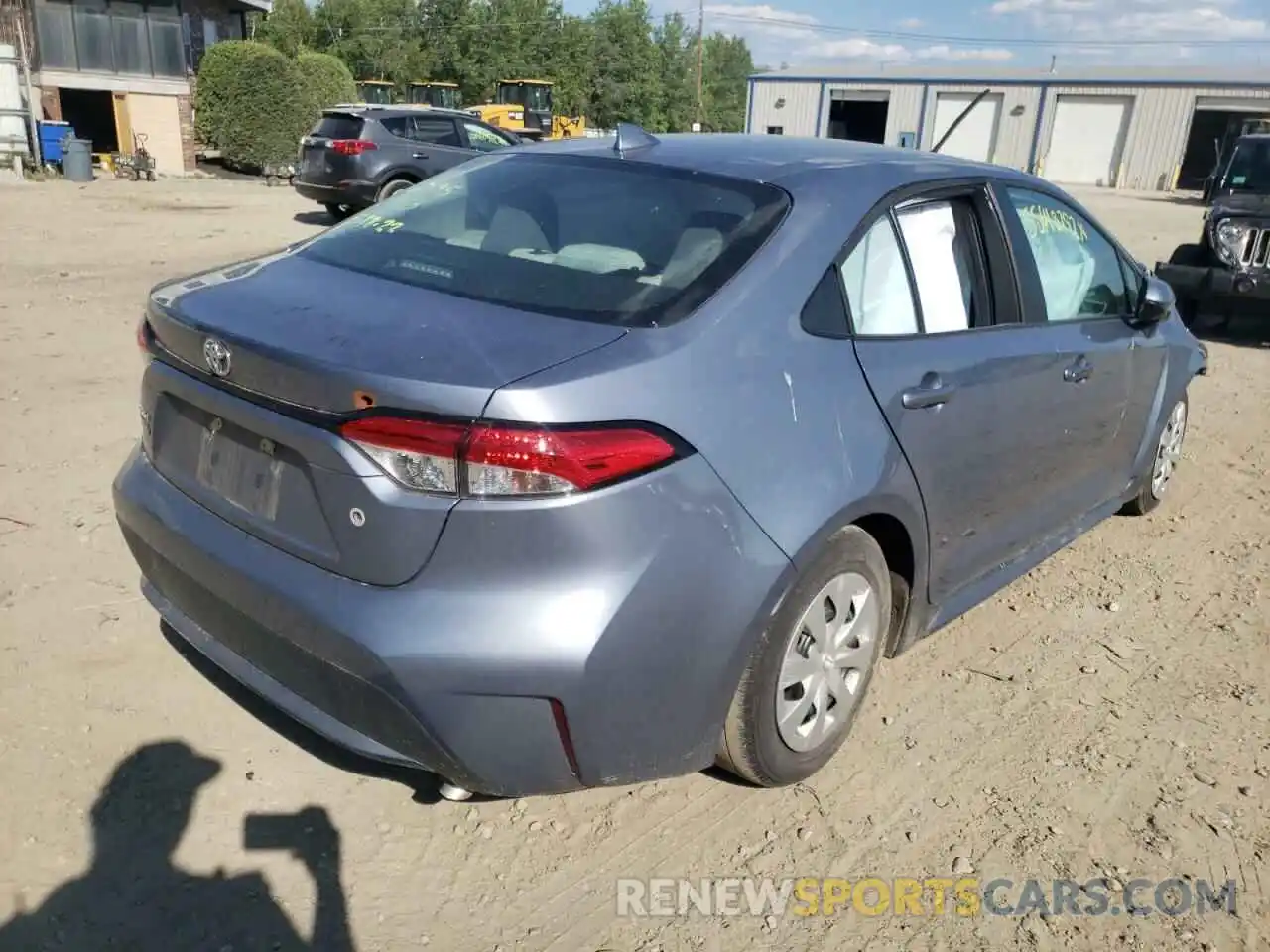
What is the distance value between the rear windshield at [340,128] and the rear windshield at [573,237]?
12.4m

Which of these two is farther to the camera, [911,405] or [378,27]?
[378,27]

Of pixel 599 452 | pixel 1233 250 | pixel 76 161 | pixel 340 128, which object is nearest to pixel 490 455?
pixel 599 452

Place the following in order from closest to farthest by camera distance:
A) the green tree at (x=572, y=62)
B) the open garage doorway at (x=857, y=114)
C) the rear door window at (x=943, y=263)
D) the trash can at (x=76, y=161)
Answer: the rear door window at (x=943, y=263)
the trash can at (x=76, y=161)
the open garage doorway at (x=857, y=114)
the green tree at (x=572, y=62)

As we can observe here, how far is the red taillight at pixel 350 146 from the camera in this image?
1438cm

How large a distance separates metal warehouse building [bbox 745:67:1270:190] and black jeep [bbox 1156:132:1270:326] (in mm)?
30797

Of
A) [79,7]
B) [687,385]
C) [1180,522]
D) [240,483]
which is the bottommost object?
[1180,522]

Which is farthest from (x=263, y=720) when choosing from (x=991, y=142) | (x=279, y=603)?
(x=991, y=142)

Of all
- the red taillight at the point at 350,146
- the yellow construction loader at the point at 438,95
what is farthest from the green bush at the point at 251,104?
the yellow construction loader at the point at 438,95

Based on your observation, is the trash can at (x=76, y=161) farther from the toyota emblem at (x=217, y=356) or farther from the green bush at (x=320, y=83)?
the toyota emblem at (x=217, y=356)

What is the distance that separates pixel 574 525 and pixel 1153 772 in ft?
6.86

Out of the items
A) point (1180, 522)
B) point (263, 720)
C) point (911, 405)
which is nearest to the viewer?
point (911, 405)

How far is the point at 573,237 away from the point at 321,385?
39.5 inches

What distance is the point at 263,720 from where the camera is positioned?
119 inches

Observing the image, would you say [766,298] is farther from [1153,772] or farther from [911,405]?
[1153,772]
